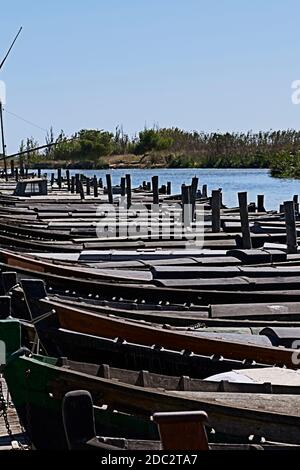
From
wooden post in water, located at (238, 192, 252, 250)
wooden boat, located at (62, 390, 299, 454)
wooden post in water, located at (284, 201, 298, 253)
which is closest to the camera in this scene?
wooden boat, located at (62, 390, 299, 454)

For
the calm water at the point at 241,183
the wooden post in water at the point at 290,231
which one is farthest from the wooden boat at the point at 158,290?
the calm water at the point at 241,183

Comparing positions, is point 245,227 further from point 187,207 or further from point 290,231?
point 187,207

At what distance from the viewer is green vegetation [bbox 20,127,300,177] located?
3637 inches

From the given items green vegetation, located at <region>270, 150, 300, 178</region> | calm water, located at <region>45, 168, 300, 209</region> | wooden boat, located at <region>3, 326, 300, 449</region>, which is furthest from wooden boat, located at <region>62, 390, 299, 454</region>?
green vegetation, located at <region>270, 150, 300, 178</region>

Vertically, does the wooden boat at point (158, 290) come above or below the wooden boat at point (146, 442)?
below

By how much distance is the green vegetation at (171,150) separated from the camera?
92.4 meters

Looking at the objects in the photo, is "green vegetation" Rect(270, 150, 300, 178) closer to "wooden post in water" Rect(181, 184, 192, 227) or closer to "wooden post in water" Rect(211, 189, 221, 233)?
"wooden post in water" Rect(181, 184, 192, 227)

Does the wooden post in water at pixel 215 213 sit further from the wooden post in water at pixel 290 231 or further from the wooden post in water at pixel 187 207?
the wooden post in water at pixel 290 231

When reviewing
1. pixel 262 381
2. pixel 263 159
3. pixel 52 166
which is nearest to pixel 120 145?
pixel 52 166

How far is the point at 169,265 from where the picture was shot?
44.9ft

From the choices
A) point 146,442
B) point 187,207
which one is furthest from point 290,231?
point 146,442

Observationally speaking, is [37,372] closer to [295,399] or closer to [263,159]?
[295,399]
